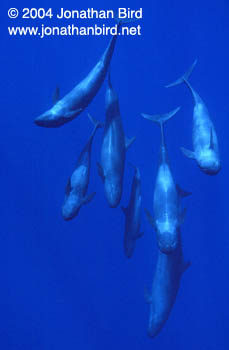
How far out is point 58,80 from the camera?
8523mm

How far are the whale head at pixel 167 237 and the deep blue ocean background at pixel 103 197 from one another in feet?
8.88

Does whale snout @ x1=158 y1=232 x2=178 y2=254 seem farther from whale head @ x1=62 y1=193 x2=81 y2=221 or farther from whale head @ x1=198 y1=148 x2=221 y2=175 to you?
whale head @ x1=62 y1=193 x2=81 y2=221

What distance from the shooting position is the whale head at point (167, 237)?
16.1 ft

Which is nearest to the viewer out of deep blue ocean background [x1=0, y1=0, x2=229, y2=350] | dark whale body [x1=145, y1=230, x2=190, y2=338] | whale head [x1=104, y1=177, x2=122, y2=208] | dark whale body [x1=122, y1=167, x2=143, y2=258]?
whale head [x1=104, y1=177, x2=122, y2=208]

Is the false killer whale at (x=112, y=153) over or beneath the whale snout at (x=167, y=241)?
over

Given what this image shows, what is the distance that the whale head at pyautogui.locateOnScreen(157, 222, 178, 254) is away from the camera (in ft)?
16.1

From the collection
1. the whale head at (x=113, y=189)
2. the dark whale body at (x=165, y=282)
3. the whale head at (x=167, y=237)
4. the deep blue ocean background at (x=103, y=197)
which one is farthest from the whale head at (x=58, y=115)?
the deep blue ocean background at (x=103, y=197)

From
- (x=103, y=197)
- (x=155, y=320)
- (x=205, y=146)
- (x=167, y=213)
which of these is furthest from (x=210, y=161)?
(x=103, y=197)

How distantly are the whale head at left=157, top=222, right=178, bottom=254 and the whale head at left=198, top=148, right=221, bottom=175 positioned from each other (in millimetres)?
880

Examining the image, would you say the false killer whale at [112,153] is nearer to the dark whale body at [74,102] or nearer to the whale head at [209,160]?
the dark whale body at [74,102]

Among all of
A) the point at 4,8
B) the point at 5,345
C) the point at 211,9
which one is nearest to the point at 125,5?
the point at 211,9

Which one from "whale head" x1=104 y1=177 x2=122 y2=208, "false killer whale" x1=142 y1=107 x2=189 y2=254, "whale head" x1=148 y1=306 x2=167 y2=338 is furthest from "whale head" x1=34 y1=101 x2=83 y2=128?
"whale head" x1=148 y1=306 x2=167 y2=338

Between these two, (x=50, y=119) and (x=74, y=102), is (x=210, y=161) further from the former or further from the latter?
(x=50, y=119)

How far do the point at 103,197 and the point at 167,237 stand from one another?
118 inches
